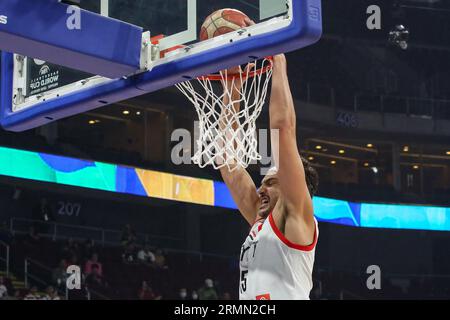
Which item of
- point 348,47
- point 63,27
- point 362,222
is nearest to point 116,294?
point 362,222

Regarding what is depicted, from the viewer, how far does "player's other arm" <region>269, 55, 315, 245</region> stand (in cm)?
373

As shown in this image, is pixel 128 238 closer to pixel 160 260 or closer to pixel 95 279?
pixel 160 260

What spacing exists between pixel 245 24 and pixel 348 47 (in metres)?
17.7

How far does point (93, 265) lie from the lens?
1512 cm

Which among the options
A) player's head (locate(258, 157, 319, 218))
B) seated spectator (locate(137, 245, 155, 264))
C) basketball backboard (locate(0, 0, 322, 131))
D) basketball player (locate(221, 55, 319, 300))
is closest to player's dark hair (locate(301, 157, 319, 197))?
player's head (locate(258, 157, 319, 218))

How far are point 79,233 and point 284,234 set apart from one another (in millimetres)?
15423

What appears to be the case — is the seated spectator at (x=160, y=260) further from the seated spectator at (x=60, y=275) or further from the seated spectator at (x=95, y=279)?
the seated spectator at (x=60, y=275)

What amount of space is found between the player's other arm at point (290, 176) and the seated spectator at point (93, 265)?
11.3m

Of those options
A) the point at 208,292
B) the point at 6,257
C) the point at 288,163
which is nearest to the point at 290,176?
the point at 288,163

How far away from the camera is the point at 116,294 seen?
48.6 ft

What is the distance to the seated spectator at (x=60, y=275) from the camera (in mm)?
14016

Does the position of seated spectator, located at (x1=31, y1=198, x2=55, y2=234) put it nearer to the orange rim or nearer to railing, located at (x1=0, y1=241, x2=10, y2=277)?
railing, located at (x1=0, y1=241, x2=10, y2=277)

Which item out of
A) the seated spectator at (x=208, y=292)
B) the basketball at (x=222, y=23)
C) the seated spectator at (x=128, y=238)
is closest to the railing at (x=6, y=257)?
the seated spectator at (x=128, y=238)
